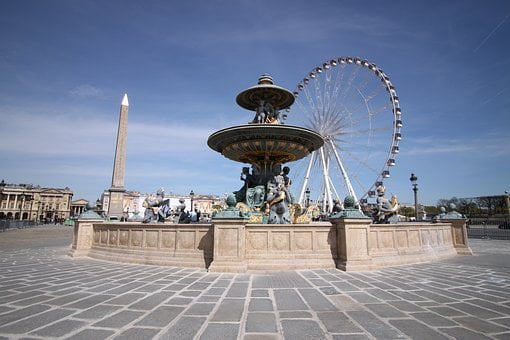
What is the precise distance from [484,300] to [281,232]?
454 centimetres

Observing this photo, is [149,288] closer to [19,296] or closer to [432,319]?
[19,296]

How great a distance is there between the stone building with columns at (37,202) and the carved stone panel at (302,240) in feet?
350

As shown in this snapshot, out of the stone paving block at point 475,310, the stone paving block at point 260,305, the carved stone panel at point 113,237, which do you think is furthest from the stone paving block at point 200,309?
the carved stone panel at point 113,237

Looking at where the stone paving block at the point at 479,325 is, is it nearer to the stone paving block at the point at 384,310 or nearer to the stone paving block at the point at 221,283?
the stone paving block at the point at 384,310

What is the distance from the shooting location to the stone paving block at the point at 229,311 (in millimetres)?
4032

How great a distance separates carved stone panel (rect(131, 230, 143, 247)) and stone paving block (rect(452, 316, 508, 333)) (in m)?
8.18

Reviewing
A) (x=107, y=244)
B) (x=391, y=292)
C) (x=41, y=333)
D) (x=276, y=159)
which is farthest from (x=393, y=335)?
(x=276, y=159)

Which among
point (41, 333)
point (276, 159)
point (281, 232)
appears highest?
point (276, 159)

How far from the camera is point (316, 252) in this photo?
8.12 m

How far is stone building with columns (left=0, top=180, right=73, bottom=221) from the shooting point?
92.6 meters

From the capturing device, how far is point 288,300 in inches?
193

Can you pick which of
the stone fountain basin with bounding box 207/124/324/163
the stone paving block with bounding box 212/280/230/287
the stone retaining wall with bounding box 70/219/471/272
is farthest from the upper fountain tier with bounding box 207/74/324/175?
the stone paving block with bounding box 212/280/230/287

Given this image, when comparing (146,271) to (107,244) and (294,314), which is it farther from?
(294,314)

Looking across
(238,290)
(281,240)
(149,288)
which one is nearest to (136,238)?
(149,288)
